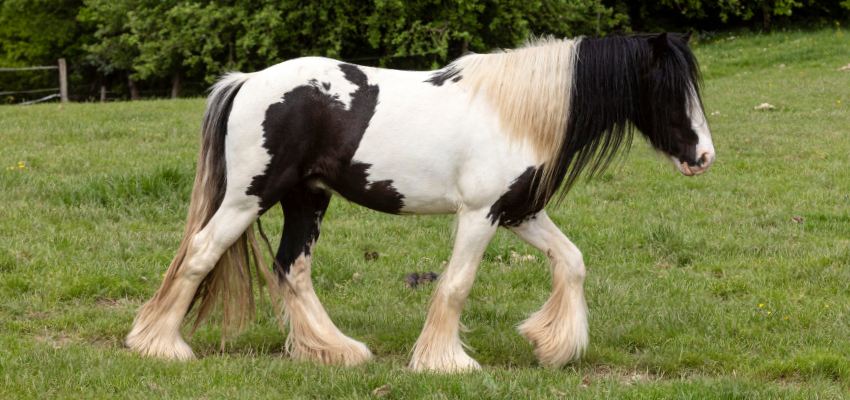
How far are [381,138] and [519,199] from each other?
81 centimetres

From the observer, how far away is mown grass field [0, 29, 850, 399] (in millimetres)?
3834

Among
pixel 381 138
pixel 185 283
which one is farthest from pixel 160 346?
pixel 381 138

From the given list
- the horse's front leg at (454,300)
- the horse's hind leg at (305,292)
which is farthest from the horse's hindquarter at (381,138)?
the horse's hind leg at (305,292)

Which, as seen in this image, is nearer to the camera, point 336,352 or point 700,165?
point 700,165

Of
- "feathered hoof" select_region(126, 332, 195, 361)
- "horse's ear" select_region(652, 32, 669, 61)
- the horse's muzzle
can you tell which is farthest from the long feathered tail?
the horse's muzzle

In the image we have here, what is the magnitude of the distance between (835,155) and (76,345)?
903 centimetres

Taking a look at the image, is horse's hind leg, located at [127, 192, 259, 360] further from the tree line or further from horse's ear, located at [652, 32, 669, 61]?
the tree line

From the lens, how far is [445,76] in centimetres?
425

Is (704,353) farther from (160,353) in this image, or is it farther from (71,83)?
(71,83)

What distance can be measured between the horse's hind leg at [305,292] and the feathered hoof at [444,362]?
0.38 metres

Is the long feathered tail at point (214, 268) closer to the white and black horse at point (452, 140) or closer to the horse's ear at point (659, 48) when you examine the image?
the white and black horse at point (452, 140)

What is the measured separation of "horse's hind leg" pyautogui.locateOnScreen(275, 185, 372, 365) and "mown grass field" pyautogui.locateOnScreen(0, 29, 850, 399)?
190 millimetres

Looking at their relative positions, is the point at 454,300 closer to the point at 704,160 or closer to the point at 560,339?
the point at 560,339

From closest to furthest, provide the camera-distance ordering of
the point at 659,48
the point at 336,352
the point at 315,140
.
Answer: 1. the point at 659,48
2. the point at 315,140
3. the point at 336,352
